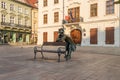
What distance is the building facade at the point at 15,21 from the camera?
41188 mm

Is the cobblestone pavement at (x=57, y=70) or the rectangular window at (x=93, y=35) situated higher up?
the rectangular window at (x=93, y=35)

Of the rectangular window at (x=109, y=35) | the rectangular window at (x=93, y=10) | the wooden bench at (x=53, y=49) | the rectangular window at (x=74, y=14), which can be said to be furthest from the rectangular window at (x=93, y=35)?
the wooden bench at (x=53, y=49)

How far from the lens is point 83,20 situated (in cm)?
2711

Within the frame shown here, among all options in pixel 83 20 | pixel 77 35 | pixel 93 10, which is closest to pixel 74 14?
pixel 83 20

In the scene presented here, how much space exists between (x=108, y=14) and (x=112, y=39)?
328 cm

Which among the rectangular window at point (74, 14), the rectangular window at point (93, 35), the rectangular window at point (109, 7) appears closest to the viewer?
the rectangular window at point (109, 7)

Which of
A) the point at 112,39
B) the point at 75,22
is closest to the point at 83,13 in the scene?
the point at 75,22

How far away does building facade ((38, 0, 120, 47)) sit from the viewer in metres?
24.0

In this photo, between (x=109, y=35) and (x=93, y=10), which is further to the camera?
(x=93, y=10)

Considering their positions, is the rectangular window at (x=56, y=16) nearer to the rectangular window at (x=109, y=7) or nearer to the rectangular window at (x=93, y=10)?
the rectangular window at (x=93, y=10)

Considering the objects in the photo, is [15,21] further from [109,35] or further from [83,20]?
[109,35]

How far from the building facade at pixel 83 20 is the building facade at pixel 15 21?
1152cm

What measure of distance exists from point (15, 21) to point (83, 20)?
877 inches

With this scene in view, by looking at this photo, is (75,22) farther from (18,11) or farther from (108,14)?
(18,11)
